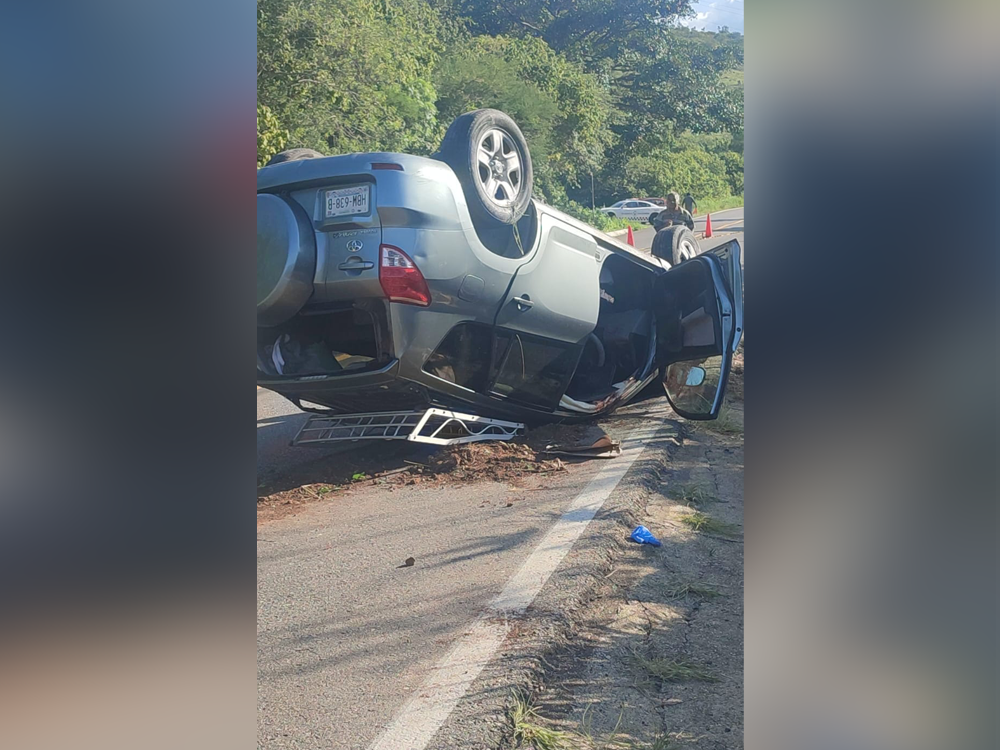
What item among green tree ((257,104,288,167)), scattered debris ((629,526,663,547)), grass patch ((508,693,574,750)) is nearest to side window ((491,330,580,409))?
scattered debris ((629,526,663,547))

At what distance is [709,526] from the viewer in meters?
3.75

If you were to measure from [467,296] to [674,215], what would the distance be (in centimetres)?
138

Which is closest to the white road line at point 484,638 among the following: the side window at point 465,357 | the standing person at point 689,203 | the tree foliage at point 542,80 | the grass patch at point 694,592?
the grass patch at point 694,592

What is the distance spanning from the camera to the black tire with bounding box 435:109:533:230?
3.88m

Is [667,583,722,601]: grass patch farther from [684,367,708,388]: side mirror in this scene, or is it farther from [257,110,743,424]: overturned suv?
[684,367,708,388]: side mirror

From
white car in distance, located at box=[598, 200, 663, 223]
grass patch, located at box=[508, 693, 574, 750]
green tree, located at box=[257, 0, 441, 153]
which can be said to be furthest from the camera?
white car in distance, located at box=[598, 200, 663, 223]

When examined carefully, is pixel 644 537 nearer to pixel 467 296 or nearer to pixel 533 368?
pixel 533 368

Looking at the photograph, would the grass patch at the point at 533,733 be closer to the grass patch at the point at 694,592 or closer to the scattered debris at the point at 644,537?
the grass patch at the point at 694,592

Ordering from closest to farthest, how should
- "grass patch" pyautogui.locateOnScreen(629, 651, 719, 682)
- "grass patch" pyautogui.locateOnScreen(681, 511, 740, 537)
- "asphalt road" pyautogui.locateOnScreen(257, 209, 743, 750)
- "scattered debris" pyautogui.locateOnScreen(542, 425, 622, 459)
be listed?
"asphalt road" pyautogui.locateOnScreen(257, 209, 743, 750), "grass patch" pyautogui.locateOnScreen(629, 651, 719, 682), "grass patch" pyautogui.locateOnScreen(681, 511, 740, 537), "scattered debris" pyautogui.locateOnScreen(542, 425, 622, 459)

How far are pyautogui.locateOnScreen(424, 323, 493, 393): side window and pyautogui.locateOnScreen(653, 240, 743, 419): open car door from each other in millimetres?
1164

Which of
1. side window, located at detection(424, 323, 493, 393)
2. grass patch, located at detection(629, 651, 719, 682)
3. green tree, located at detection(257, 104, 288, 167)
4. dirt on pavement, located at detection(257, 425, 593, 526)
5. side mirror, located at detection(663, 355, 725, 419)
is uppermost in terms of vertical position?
green tree, located at detection(257, 104, 288, 167)
